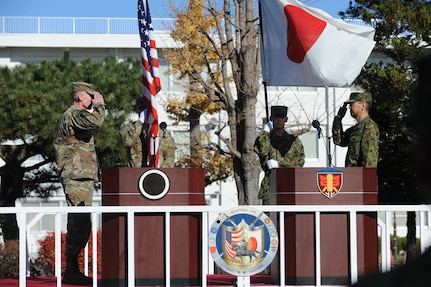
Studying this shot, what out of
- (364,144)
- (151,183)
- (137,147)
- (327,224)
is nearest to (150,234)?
(151,183)

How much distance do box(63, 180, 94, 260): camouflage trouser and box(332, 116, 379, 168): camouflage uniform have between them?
7.83 feet

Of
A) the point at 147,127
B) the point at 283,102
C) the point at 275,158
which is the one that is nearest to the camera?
the point at 147,127

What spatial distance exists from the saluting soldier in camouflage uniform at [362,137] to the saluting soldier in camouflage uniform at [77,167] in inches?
90.6

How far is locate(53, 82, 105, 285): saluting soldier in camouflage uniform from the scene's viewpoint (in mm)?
8141

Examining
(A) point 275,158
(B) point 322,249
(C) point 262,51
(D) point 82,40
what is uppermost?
(D) point 82,40

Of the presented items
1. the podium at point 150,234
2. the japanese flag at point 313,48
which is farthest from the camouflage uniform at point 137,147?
the podium at point 150,234

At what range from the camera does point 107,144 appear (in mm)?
26141

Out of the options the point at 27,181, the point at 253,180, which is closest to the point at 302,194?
the point at 253,180

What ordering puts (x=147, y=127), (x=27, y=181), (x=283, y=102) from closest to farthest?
(x=147, y=127)
(x=27, y=181)
(x=283, y=102)

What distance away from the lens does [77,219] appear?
8102 mm

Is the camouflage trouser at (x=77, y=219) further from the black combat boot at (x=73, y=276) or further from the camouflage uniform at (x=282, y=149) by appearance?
the camouflage uniform at (x=282, y=149)

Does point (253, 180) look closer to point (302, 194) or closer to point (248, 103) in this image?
point (248, 103)

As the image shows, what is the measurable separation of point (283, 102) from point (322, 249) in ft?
87.2

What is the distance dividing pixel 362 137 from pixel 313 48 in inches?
61.0
